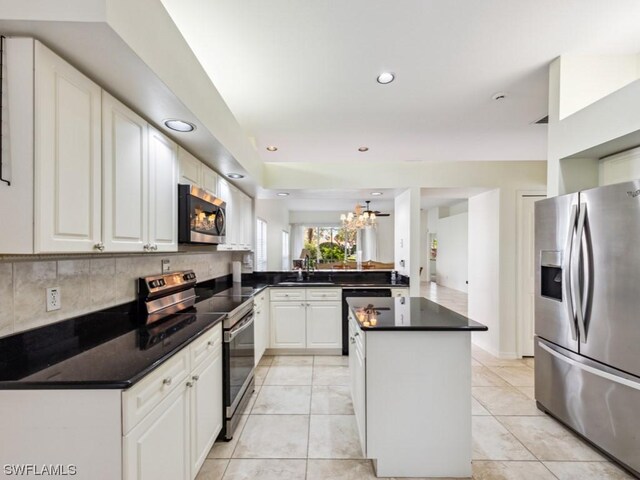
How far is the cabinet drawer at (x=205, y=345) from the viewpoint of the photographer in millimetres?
1646

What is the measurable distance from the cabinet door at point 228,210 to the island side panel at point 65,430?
1.95 m

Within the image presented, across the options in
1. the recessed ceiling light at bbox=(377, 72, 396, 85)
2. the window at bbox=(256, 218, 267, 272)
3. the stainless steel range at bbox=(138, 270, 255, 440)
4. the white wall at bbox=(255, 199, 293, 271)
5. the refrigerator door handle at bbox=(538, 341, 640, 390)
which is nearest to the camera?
the refrigerator door handle at bbox=(538, 341, 640, 390)

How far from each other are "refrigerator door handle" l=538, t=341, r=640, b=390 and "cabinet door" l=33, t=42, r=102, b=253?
3.02m

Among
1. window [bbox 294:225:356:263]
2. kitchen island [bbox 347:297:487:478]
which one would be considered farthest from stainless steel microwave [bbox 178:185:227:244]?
window [bbox 294:225:356:263]

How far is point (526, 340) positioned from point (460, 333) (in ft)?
8.90

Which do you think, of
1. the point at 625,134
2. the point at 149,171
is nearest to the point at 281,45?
the point at 149,171

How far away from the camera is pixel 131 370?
1.15m

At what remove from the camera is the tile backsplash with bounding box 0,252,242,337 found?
1267mm

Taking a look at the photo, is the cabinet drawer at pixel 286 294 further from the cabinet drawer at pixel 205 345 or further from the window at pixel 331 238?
the window at pixel 331 238

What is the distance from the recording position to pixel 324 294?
153 inches

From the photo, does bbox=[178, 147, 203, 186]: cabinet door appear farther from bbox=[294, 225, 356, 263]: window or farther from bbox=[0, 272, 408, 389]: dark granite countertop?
bbox=[294, 225, 356, 263]: window

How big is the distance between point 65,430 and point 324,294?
→ 3.00m

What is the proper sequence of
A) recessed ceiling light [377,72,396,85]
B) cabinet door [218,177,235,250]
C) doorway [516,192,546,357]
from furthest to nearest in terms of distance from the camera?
doorway [516,192,546,357], cabinet door [218,177,235,250], recessed ceiling light [377,72,396,85]

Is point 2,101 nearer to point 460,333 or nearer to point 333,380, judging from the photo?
point 460,333
